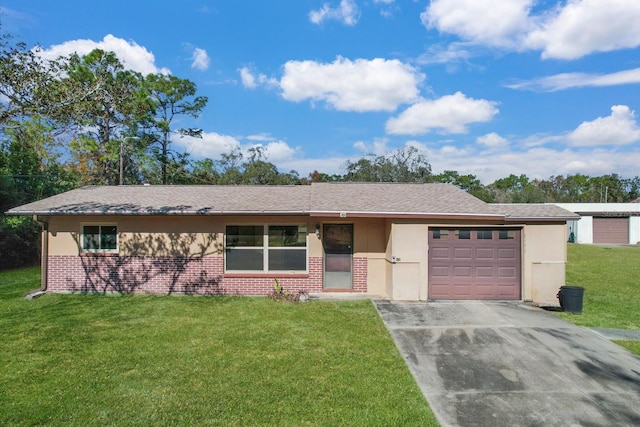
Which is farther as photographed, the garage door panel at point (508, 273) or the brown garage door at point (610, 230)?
the brown garage door at point (610, 230)

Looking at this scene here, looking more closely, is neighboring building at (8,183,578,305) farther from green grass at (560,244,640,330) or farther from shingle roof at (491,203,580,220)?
green grass at (560,244,640,330)

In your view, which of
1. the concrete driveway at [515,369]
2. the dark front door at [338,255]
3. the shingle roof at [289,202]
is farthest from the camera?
the dark front door at [338,255]

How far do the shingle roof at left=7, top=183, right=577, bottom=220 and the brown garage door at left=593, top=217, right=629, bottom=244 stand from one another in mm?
28640

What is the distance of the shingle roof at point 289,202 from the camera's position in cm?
1006

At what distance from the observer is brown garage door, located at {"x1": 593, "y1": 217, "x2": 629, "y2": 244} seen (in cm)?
3294

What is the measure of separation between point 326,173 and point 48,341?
48.4 m

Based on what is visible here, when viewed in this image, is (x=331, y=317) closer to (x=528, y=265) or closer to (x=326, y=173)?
(x=528, y=265)

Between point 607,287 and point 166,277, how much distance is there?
15.0 meters

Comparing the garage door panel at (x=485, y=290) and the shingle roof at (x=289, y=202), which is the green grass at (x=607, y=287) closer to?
the garage door panel at (x=485, y=290)

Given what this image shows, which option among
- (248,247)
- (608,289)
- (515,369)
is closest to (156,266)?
(248,247)

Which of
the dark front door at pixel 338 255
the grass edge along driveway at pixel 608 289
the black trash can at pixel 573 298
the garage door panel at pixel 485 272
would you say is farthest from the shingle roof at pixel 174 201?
the grass edge along driveway at pixel 608 289

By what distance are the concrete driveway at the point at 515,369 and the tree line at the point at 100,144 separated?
11480 mm

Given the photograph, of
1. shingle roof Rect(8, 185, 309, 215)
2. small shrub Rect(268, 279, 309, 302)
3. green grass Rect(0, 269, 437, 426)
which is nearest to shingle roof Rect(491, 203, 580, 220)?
green grass Rect(0, 269, 437, 426)

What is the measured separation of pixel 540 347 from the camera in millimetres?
6770
